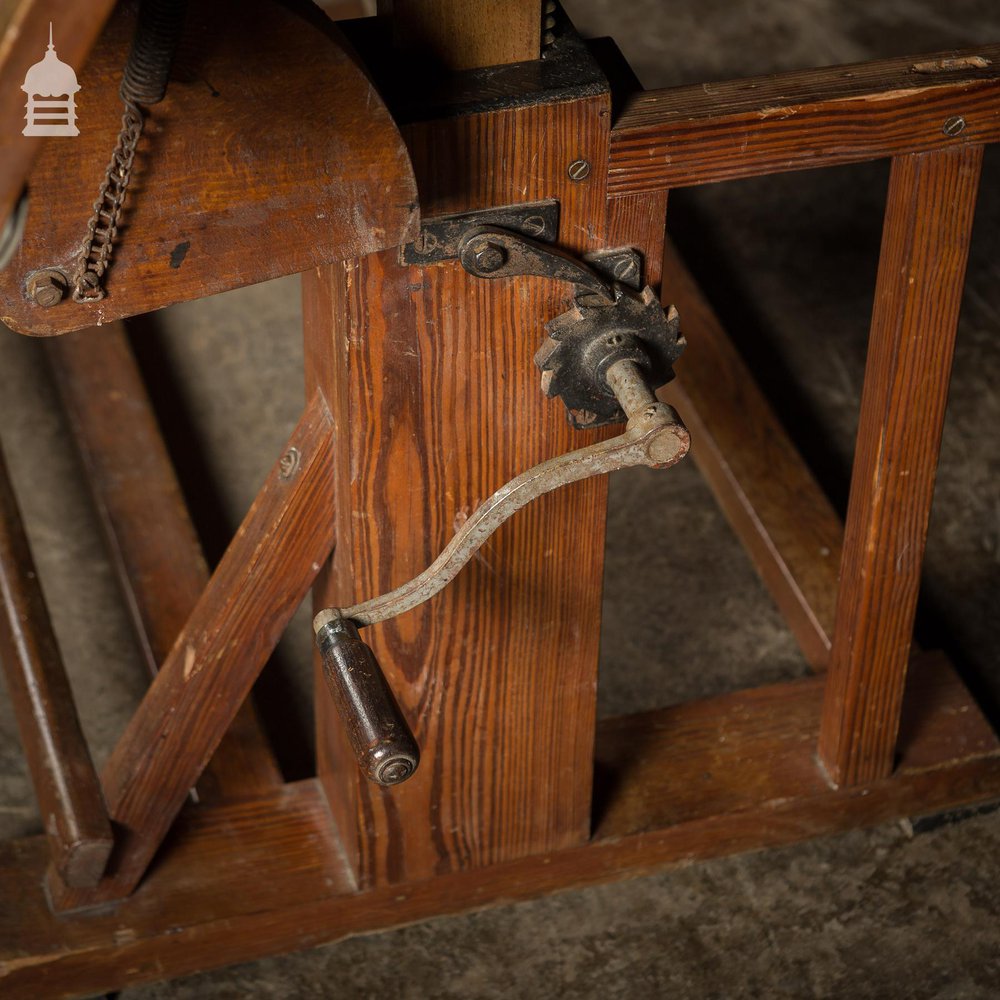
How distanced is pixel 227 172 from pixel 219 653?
69 centimetres

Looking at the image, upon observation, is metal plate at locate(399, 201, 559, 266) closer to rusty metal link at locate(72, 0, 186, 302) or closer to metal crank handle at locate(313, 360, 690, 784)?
metal crank handle at locate(313, 360, 690, 784)

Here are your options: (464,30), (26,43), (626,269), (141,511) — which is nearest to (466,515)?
(626,269)

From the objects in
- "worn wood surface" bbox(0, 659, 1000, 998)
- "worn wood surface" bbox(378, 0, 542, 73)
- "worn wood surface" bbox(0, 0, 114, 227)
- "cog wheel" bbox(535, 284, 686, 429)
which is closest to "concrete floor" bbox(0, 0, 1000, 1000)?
"worn wood surface" bbox(0, 659, 1000, 998)

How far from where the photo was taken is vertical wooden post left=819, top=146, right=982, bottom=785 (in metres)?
1.49

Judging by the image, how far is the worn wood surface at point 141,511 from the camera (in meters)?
2.02

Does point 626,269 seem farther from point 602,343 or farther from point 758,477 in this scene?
point 758,477

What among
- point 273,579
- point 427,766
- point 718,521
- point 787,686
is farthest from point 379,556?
point 718,521

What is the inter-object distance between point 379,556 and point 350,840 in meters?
0.47

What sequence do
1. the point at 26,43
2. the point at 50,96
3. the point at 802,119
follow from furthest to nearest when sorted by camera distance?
the point at 802,119 → the point at 50,96 → the point at 26,43

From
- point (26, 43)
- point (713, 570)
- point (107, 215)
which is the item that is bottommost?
point (713, 570)

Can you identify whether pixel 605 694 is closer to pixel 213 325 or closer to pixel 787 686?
pixel 787 686

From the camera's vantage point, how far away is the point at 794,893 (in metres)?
2.00

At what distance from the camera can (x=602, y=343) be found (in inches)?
53.6

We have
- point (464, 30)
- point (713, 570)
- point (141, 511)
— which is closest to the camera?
point (464, 30)
